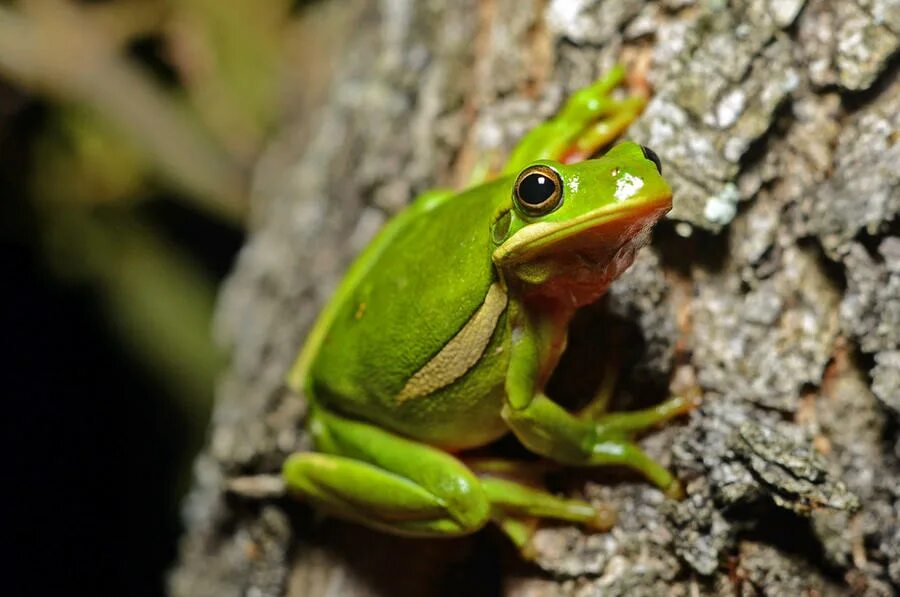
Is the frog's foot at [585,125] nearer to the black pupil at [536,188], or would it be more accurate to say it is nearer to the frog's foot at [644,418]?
the black pupil at [536,188]

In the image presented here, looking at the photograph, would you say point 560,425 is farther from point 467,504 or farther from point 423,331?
point 423,331

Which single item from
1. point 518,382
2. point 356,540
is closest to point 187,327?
point 356,540

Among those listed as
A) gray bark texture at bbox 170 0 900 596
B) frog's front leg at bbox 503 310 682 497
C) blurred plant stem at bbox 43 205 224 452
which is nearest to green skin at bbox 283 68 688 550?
frog's front leg at bbox 503 310 682 497

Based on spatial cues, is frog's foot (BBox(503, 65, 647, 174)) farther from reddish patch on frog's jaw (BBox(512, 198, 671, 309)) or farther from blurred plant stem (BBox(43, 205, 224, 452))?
blurred plant stem (BBox(43, 205, 224, 452))

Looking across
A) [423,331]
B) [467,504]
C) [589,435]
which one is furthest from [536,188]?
[467,504]

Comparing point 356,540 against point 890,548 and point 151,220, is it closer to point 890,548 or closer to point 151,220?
point 890,548
